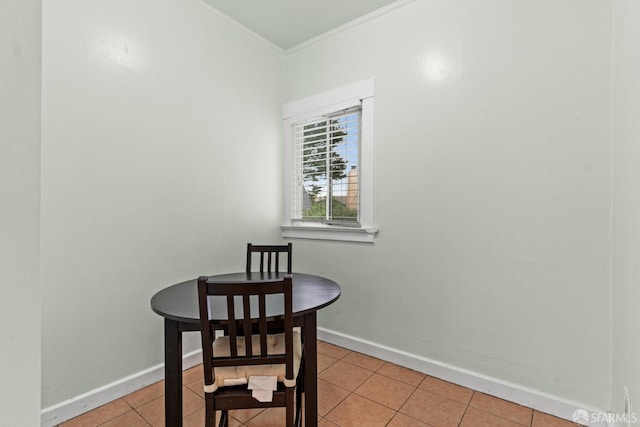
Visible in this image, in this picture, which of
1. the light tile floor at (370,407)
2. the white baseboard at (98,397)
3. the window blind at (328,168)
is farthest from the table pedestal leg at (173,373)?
the window blind at (328,168)

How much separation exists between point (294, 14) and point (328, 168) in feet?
4.28

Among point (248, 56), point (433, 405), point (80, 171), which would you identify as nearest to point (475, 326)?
point (433, 405)

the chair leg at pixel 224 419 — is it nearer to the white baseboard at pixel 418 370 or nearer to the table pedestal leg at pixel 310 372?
the table pedestal leg at pixel 310 372

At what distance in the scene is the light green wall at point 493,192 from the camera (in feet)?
5.54

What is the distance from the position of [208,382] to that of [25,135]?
113 cm

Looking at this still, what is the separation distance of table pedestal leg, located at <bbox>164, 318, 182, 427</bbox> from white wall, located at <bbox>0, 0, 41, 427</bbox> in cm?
91

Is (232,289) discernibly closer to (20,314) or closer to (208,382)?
(208,382)

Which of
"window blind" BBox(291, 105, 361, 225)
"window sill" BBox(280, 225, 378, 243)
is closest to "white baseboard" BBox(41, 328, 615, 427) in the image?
"window sill" BBox(280, 225, 378, 243)

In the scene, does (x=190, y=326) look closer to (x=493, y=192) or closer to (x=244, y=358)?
(x=244, y=358)

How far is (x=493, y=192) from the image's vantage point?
197 centimetres

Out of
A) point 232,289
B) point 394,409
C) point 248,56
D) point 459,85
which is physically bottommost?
point 394,409

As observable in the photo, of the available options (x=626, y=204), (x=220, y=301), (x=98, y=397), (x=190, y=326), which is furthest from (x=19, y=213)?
(x=626, y=204)

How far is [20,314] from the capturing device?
20.5 inches

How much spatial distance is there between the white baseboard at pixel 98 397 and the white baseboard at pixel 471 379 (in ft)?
4.53
